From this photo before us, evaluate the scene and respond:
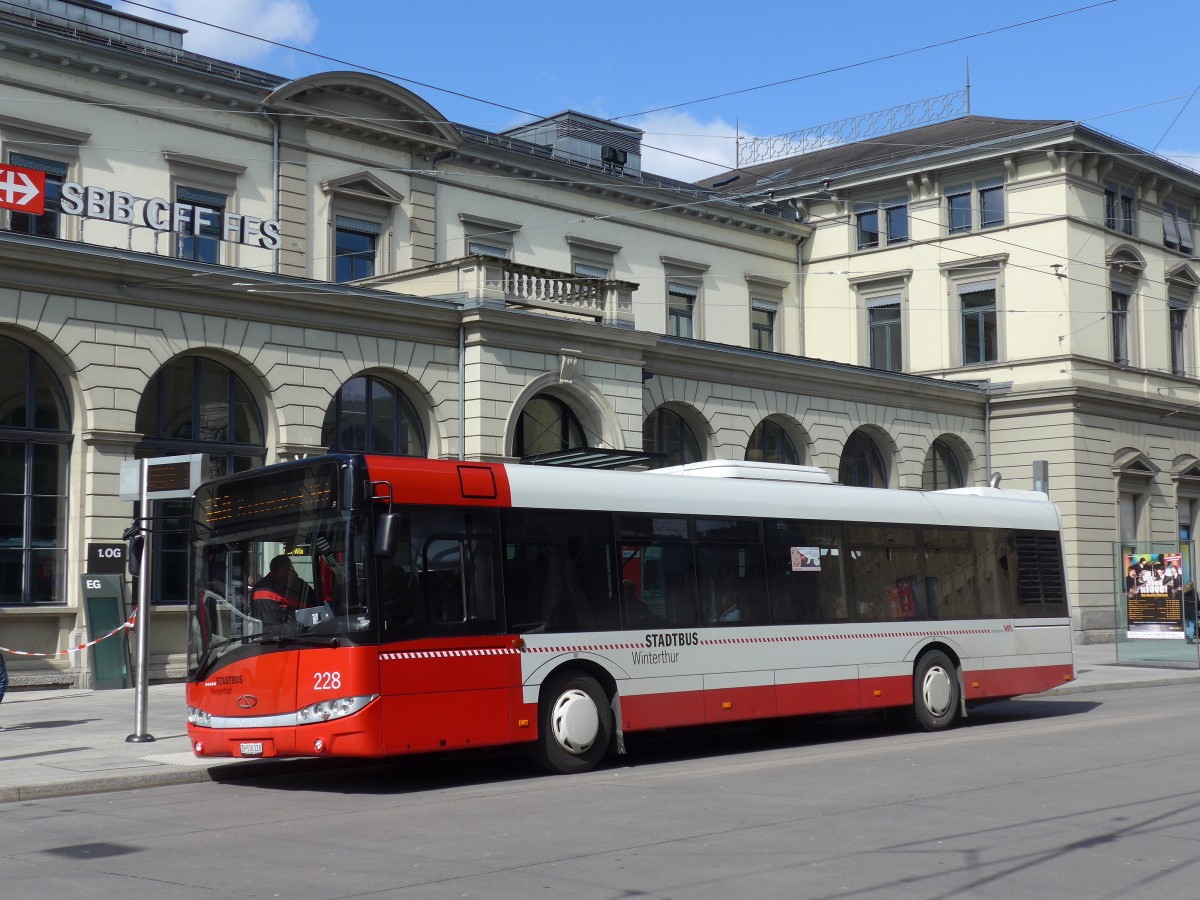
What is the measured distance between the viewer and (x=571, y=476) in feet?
48.2

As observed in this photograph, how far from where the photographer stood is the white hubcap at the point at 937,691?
1816 cm

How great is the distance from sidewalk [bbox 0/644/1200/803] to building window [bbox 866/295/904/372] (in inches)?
1044

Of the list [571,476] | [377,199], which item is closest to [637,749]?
[571,476]

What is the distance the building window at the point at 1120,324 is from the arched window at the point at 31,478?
3057 cm

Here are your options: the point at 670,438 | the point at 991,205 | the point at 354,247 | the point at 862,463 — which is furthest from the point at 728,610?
the point at 991,205

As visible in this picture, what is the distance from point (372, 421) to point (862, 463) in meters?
15.8

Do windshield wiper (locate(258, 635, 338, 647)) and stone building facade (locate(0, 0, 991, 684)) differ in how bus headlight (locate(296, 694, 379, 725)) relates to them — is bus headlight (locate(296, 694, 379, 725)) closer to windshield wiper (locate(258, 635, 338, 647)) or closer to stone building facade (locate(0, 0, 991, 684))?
windshield wiper (locate(258, 635, 338, 647))

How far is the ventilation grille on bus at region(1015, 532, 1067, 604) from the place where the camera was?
1984 cm

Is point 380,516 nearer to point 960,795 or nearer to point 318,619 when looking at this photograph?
point 318,619

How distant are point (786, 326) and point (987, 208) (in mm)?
6802

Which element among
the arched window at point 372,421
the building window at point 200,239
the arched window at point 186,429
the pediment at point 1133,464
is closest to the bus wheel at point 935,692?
the arched window at point 186,429

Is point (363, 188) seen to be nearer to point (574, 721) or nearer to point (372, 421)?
point (372, 421)

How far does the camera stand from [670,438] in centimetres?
3331

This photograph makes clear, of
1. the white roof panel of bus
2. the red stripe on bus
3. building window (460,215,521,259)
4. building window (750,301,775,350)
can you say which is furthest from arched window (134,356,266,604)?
building window (750,301,775,350)
